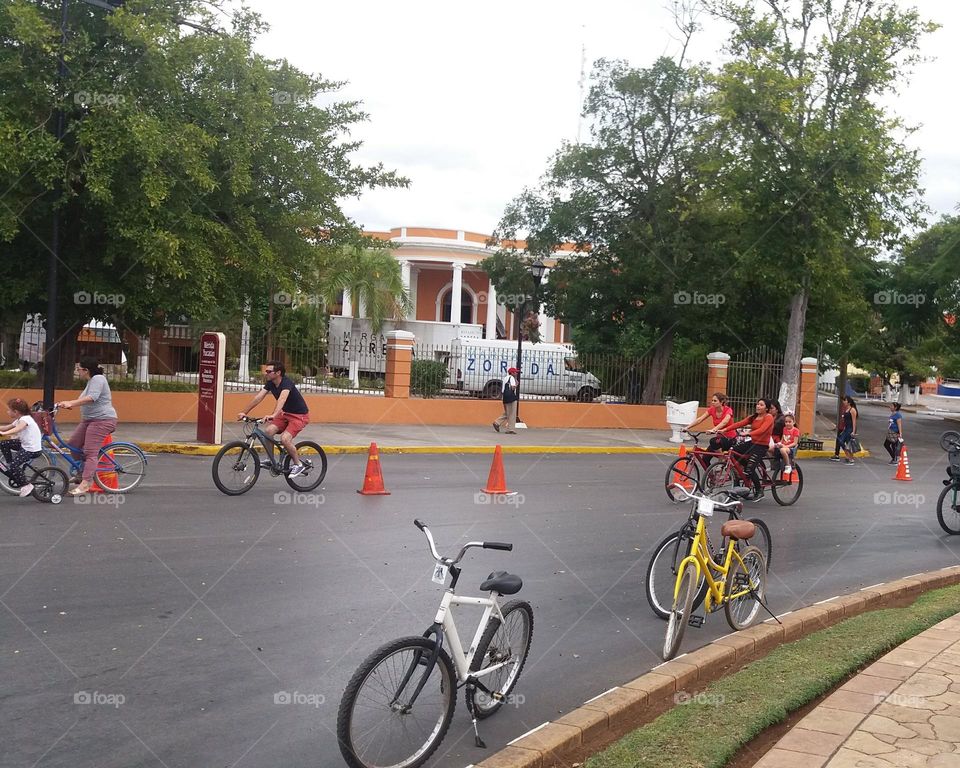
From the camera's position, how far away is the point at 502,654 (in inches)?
215

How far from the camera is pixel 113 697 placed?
212 inches

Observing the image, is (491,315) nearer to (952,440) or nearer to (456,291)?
(456,291)

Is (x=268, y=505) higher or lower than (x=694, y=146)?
lower

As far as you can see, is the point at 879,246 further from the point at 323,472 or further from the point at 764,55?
the point at 323,472

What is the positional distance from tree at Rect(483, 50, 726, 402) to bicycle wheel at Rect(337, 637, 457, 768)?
26.5 m

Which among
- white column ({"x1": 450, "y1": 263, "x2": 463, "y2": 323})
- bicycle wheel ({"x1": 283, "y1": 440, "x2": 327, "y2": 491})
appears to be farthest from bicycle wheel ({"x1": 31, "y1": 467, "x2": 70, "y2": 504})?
white column ({"x1": 450, "y1": 263, "x2": 463, "y2": 323})

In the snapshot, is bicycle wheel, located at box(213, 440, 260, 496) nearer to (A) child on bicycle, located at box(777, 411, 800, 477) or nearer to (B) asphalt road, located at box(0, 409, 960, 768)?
(B) asphalt road, located at box(0, 409, 960, 768)

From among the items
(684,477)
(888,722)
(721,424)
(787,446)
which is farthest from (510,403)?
(888,722)

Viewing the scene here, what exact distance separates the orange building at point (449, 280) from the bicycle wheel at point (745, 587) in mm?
40036

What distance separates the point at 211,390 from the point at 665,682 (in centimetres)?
1376

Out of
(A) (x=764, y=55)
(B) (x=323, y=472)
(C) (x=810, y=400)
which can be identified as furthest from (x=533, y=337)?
(B) (x=323, y=472)

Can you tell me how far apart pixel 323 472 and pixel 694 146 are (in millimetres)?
21223

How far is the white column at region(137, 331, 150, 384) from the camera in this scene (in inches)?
898

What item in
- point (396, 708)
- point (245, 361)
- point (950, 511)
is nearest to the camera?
point (396, 708)
